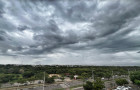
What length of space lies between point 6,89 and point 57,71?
34.7 m

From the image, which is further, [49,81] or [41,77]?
[41,77]

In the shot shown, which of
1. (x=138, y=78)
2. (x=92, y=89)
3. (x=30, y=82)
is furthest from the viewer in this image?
(x=30, y=82)

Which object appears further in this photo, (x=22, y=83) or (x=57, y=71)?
(x=57, y=71)

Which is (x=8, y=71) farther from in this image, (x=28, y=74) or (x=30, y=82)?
(x=30, y=82)

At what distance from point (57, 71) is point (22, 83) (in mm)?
29826

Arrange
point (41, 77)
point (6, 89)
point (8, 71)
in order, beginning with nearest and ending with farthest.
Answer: point (6, 89) → point (41, 77) → point (8, 71)

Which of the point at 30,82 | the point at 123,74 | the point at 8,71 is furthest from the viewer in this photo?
the point at 123,74

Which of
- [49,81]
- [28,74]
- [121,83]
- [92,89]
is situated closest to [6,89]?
[49,81]

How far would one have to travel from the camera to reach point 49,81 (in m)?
34.4

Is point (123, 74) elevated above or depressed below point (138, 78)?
below

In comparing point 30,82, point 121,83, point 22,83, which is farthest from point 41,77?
point 121,83

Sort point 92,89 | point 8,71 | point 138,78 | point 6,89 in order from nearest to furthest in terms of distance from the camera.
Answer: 1. point 92,89
2. point 6,89
3. point 138,78
4. point 8,71

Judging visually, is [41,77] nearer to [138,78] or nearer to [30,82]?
[30,82]

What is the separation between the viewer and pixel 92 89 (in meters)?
19.7
